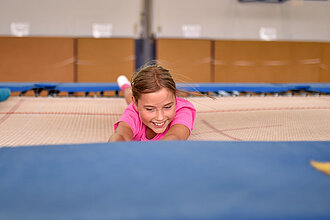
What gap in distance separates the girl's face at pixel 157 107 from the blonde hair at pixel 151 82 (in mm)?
16

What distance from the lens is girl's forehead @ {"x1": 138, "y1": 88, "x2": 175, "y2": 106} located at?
3.33ft

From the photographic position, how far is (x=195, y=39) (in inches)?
211

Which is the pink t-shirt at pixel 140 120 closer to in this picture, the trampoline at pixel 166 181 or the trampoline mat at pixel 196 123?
the trampoline mat at pixel 196 123

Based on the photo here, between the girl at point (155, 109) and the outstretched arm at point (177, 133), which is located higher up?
the girl at point (155, 109)

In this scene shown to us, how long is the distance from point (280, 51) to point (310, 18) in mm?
1884

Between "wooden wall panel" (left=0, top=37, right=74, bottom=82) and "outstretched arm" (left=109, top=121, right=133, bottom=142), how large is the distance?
4.47 m

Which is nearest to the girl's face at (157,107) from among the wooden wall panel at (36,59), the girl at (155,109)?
the girl at (155,109)

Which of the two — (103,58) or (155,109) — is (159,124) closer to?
(155,109)

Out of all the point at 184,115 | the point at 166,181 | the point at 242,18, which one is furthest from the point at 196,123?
the point at 242,18

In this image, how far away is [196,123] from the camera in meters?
1.44

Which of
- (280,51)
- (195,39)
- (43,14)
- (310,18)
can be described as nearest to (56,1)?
(43,14)

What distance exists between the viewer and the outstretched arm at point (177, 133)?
101cm

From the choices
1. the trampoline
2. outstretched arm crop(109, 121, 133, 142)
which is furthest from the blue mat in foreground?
outstretched arm crop(109, 121, 133, 142)

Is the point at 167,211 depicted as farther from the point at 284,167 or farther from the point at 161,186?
the point at 284,167
